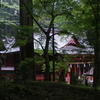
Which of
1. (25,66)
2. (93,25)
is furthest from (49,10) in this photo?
(93,25)

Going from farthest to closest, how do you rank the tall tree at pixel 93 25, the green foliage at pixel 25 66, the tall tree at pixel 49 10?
the green foliage at pixel 25 66
the tall tree at pixel 49 10
the tall tree at pixel 93 25

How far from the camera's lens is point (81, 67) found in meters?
16.8

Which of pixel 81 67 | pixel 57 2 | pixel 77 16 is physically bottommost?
pixel 81 67

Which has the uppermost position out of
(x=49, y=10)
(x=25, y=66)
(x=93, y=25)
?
(x=49, y=10)

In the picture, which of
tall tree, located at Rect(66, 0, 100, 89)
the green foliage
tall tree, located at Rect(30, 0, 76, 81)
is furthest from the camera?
the green foliage

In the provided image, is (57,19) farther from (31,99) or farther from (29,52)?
(31,99)

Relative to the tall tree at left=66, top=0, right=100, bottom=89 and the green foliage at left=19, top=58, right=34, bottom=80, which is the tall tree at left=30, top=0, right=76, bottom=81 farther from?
the green foliage at left=19, top=58, right=34, bottom=80

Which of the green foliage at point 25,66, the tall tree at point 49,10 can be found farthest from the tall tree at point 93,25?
the green foliage at point 25,66

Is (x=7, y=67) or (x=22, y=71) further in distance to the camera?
(x=7, y=67)

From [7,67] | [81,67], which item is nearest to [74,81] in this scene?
[81,67]

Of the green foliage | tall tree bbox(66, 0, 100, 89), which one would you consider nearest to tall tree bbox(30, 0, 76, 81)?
tall tree bbox(66, 0, 100, 89)

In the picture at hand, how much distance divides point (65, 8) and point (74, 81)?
3.37 meters

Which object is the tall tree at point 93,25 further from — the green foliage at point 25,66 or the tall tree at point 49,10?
the green foliage at point 25,66

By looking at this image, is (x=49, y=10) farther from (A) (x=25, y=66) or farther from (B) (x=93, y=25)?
(B) (x=93, y=25)
